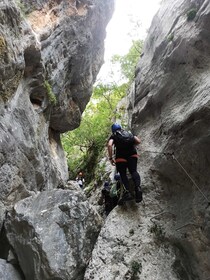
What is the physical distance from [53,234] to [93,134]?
1694 cm

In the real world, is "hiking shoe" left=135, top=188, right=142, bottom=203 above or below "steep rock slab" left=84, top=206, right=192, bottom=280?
above

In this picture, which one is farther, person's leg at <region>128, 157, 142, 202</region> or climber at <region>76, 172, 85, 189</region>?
climber at <region>76, 172, 85, 189</region>

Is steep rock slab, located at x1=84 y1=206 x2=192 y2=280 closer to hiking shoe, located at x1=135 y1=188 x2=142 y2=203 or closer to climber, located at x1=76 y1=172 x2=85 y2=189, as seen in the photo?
hiking shoe, located at x1=135 y1=188 x2=142 y2=203

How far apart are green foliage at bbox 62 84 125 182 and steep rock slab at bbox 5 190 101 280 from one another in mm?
12604

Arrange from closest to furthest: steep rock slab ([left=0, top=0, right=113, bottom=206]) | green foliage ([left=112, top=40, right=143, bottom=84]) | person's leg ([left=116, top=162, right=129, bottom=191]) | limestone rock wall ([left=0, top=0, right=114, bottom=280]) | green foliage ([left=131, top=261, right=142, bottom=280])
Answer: green foliage ([left=131, top=261, right=142, bottom=280]) < limestone rock wall ([left=0, top=0, right=114, bottom=280]) < person's leg ([left=116, top=162, right=129, bottom=191]) < steep rock slab ([left=0, top=0, right=113, bottom=206]) < green foliage ([left=112, top=40, right=143, bottom=84])

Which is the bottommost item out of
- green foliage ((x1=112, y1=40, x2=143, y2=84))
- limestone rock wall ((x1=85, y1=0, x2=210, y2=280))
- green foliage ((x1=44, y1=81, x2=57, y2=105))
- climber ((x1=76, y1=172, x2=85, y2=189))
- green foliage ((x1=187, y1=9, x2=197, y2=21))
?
limestone rock wall ((x1=85, y1=0, x2=210, y2=280))

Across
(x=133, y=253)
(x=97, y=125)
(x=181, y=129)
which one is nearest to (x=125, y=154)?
(x=181, y=129)

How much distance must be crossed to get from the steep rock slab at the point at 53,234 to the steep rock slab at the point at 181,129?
211 centimetres

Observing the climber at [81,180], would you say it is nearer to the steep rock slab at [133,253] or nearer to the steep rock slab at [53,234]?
the steep rock slab at [133,253]

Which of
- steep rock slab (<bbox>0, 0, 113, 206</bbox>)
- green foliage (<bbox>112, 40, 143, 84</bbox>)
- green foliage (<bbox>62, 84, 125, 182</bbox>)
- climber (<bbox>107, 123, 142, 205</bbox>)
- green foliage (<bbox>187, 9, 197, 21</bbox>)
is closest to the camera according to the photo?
climber (<bbox>107, 123, 142, 205</bbox>)

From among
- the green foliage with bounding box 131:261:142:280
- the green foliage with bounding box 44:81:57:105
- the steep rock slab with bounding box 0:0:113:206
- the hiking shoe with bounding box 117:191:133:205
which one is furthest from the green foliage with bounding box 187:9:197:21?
the green foliage with bounding box 131:261:142:280

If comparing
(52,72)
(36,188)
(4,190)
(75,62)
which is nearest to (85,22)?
(75,62)

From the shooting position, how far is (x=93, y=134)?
23.9 metres

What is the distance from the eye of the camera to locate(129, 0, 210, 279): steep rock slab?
7398 millimetres
